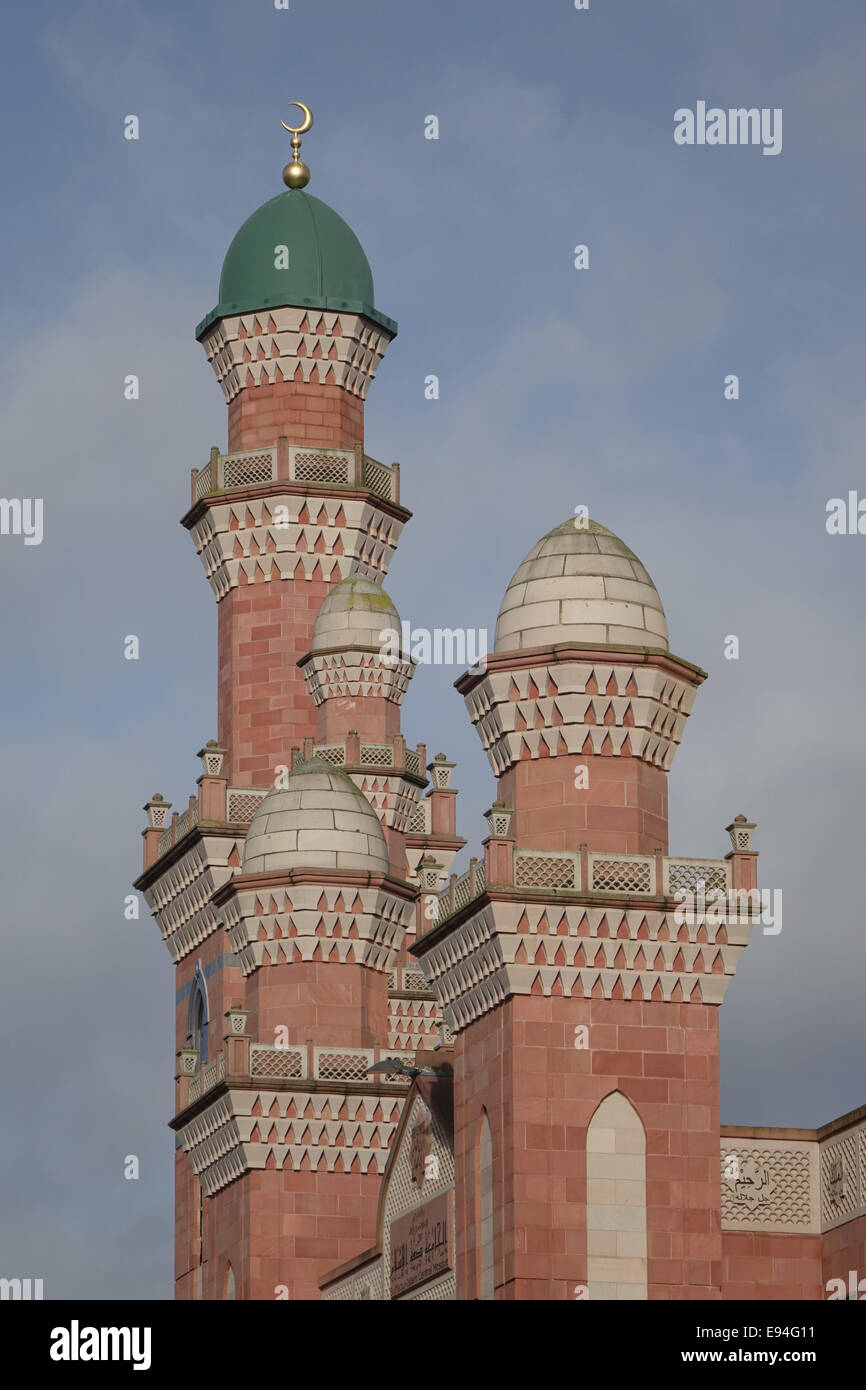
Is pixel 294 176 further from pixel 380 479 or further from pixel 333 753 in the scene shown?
pixel 333 753

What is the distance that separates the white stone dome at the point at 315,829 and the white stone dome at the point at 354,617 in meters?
5.17

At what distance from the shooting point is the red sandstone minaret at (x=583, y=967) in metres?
51.6

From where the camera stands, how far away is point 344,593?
7331cm

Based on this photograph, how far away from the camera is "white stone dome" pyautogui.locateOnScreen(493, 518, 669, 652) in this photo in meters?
55.0

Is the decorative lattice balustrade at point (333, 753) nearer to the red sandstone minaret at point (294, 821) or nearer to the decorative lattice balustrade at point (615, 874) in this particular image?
the red sandstone minaret at point (294, 821)

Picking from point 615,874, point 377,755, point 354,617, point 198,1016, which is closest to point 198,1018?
point 198,1016

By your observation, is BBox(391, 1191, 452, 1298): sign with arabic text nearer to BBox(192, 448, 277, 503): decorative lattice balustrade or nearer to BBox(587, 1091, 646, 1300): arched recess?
BBox(587, 1091, 646, 1300): arched recess

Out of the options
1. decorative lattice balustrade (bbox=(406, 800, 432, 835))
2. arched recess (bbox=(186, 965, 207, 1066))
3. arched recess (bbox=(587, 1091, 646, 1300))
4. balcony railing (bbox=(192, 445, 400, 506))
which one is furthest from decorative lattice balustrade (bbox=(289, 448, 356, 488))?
arched recess (bbox=(587, 1091, 646, 1300))

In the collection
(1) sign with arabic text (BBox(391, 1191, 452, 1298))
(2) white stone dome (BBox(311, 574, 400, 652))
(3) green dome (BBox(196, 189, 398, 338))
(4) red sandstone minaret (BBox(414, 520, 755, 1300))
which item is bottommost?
(1) sign with arabic text (BBox(391, 1191, 452, 1298))

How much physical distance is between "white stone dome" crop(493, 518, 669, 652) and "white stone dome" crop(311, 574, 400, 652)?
1604 cm

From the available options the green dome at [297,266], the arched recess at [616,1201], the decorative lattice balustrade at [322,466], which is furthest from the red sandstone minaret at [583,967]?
the green dome at [297,266]
